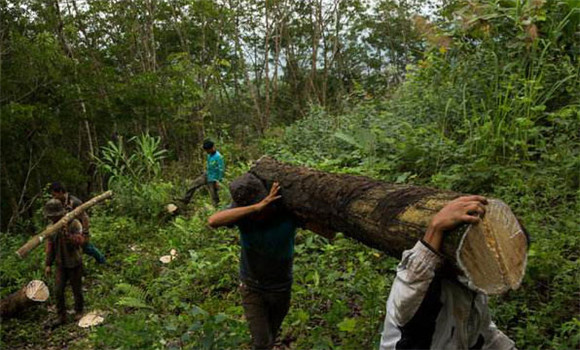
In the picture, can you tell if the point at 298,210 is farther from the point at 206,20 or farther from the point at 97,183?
the point at 206,20

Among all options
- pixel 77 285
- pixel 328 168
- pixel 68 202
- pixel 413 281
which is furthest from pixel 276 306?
pixel 68 202

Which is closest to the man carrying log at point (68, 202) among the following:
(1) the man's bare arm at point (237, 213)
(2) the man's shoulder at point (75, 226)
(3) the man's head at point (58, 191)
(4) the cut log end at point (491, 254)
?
(3) the man's head at point (58, 191)

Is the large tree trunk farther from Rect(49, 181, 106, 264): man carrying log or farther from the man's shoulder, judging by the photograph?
Rect(49, 181, 106, 264): man carrying log

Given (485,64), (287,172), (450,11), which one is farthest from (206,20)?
(287,172)

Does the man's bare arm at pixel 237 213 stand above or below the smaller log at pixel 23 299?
above

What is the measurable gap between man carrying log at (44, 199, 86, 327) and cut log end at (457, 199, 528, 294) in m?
5.55

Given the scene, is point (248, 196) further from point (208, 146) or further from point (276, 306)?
point (208, 146)

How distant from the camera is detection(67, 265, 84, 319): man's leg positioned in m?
6.37

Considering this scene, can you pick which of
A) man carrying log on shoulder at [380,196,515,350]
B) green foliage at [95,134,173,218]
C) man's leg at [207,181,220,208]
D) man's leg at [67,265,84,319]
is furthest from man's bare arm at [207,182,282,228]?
green foliage at [95,134,173,218]

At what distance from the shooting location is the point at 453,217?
6.36 ft

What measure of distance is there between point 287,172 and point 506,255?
6.72 ft

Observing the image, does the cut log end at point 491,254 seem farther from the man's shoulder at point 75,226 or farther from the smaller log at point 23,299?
the smaller log at point 23,299

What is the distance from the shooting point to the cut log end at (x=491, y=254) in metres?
1.90

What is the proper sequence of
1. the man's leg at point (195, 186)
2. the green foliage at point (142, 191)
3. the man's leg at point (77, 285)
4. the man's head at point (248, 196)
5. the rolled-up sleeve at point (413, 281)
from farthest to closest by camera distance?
1. the man's leg at point (195, 186)
2. the green foliage at point (142, 191)
3. the man's leg at point (77, 285)
4. the man's head at point (248, 196)
5. the rolled-up sleeve at point (413, 281)
